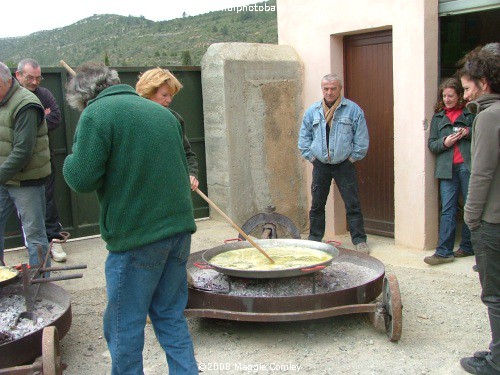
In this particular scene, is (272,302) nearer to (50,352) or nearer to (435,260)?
(50,352)

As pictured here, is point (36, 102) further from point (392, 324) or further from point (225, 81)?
point (392, 324)

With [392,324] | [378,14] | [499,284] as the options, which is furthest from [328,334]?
[378,14]

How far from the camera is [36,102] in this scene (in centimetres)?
495

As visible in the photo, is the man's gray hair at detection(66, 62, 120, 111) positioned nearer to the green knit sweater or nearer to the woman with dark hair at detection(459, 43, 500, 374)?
the green knit sweater

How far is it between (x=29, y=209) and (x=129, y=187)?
2.36 m

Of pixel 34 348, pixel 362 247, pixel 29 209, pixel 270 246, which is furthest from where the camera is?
pixel 362 247

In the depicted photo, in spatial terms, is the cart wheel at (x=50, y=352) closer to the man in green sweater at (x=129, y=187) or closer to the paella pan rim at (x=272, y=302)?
the man in green sweater at (x=129, y=187)

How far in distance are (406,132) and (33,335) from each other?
14.6 feet

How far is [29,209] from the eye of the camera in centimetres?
501

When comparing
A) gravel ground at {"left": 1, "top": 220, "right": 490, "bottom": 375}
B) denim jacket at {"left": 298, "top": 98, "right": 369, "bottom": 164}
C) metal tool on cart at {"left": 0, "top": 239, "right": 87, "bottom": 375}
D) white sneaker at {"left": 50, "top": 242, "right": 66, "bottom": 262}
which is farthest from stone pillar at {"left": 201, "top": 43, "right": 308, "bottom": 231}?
metal tool on cart at {"left": 0, "top": 239, "right": 87, "bottom": 375}

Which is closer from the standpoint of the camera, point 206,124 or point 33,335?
point 33,335

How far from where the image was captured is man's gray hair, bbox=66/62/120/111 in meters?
3.13

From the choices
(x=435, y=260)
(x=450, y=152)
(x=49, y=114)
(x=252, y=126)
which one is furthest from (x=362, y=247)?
(x=49, y=114)

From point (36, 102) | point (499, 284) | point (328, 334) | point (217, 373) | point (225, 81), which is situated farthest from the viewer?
point (225, 81)
